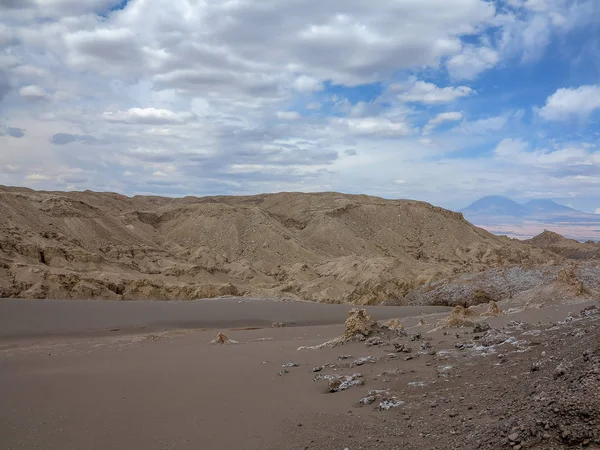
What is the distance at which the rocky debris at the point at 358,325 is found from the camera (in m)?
8.62

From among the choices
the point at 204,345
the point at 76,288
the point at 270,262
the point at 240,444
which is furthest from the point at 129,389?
the point at 270,262

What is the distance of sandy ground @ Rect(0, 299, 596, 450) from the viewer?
457 centimetres

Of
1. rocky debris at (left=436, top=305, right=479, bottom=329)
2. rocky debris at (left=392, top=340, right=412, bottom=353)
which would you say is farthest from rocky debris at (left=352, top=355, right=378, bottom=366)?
rocky debris at (left=436, top=305, right=479, bottom=329)

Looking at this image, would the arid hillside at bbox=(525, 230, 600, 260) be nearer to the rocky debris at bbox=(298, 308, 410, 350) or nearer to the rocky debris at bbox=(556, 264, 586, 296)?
the rocky debris at bbox=(556, 264, 586, 296)

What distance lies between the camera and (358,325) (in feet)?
28.4

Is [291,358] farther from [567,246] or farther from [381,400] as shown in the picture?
[567,246]

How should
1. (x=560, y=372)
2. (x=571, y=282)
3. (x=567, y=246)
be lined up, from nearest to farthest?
(x=560, y=372) → (x=571, y=282) → (x=567, y=246)

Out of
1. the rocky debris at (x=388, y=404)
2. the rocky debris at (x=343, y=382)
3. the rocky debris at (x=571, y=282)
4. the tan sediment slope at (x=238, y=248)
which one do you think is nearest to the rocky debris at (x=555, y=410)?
the rocky debris at (x=388, y=404)

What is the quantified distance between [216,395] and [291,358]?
1978 mm

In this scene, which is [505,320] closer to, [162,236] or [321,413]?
[321,413]

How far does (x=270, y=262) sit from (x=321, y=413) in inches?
1087

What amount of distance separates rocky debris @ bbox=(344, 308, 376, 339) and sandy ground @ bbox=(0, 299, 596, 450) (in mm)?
299

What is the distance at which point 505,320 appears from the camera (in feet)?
32.8

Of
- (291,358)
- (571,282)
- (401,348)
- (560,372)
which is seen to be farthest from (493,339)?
(571,282)
